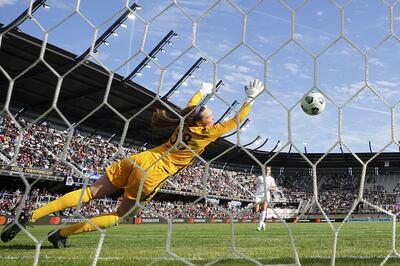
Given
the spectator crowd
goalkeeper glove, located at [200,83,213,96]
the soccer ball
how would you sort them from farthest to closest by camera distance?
the spectator crowd < the soccer ball < goalkeeper glove, located at [200,83,213,96]

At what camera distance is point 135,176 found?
3.53 metres

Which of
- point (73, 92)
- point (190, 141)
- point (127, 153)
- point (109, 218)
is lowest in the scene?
point (109, 218)

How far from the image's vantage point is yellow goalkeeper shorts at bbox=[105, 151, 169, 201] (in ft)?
11.6

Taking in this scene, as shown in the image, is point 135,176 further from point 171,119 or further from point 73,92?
point 73,92

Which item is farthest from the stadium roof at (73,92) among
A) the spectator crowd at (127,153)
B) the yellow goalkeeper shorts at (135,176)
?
the yellow goalkeeper shorts at (135,176)

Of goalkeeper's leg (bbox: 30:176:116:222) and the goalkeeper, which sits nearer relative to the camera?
the goalkeeper

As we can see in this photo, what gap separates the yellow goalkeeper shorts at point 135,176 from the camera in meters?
3.54

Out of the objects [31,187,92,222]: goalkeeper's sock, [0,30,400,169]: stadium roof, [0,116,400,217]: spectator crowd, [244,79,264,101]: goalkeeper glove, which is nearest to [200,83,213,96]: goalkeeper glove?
[244,79,264,101]: goalkeeper glove

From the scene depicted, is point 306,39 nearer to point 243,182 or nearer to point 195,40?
point 195,40

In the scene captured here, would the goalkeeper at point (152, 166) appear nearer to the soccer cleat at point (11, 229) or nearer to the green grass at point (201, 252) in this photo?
the soccer cleat at point (11, 229)

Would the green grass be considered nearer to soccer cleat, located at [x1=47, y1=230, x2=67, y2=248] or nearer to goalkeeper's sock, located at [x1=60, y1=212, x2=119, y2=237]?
soccer cleat, located at [x1=47, y1=230, x2=67, y2=248]

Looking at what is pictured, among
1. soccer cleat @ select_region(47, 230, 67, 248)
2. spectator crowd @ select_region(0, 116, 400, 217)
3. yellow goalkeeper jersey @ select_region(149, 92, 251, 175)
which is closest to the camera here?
yellow goalkeeper jersey @ select_region(149, 92, 251, 175)

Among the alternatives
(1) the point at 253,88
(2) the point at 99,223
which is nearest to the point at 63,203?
(2) the point at 99,223

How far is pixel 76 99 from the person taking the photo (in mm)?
21672
